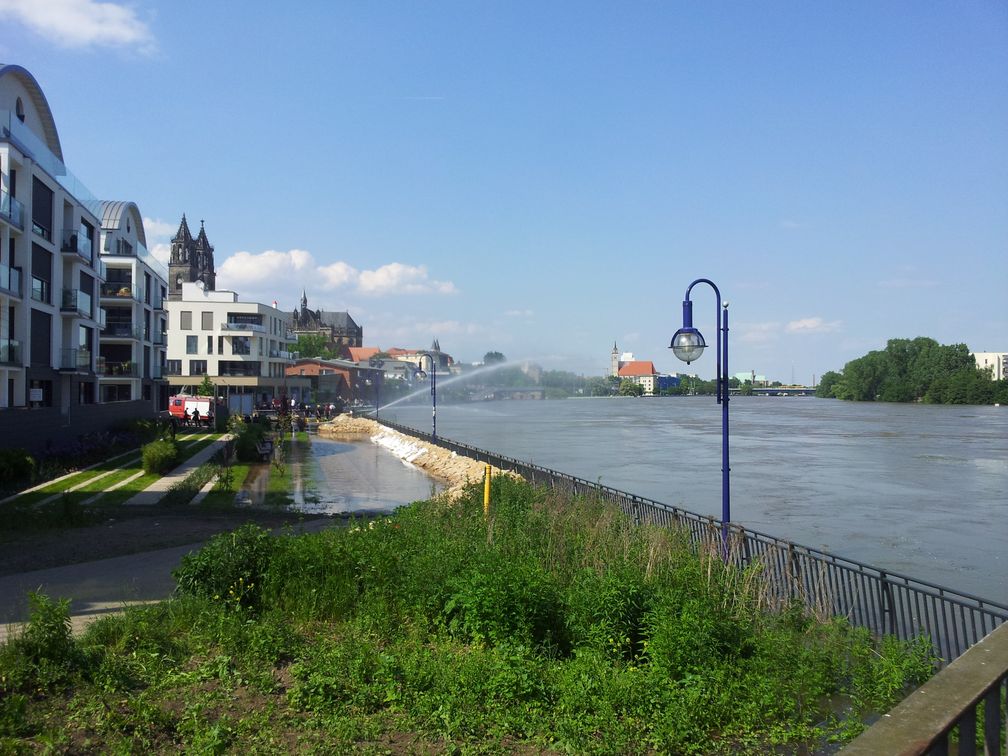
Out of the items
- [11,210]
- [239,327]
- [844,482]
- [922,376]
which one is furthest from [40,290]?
[922,376]

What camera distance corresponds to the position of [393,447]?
4847cm

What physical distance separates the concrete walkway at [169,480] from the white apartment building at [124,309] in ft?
43.2

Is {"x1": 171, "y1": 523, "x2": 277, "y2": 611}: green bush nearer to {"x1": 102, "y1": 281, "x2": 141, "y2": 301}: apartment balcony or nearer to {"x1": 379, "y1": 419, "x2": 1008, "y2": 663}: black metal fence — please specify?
{"x1": 379, "y1": 419, "x2": 1008, "y2": 663}: black metal fence

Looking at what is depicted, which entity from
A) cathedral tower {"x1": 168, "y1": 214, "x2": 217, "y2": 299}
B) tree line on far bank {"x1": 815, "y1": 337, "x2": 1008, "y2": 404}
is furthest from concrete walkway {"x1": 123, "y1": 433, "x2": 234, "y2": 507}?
tree line on far bank {"x1": 815, "y1": 337, "x2": 1008, "y2": 404}

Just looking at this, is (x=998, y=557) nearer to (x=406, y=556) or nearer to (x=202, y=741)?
(x=406, y=556)

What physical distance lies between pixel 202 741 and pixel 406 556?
4.49m

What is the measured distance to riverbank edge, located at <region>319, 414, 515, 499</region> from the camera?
29.0 metres

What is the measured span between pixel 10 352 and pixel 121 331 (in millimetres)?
20858

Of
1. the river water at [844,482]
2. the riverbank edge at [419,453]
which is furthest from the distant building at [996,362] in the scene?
the riverbank edge at [419,453]

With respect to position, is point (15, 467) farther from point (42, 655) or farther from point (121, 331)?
point (121, 331)

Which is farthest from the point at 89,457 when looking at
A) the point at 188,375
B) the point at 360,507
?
the point at 188,375

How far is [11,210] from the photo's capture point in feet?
92.0

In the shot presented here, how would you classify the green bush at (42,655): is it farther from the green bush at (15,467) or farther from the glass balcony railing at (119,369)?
the glass balcony railing at (119,369)

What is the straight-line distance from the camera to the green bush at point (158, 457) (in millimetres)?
27172
